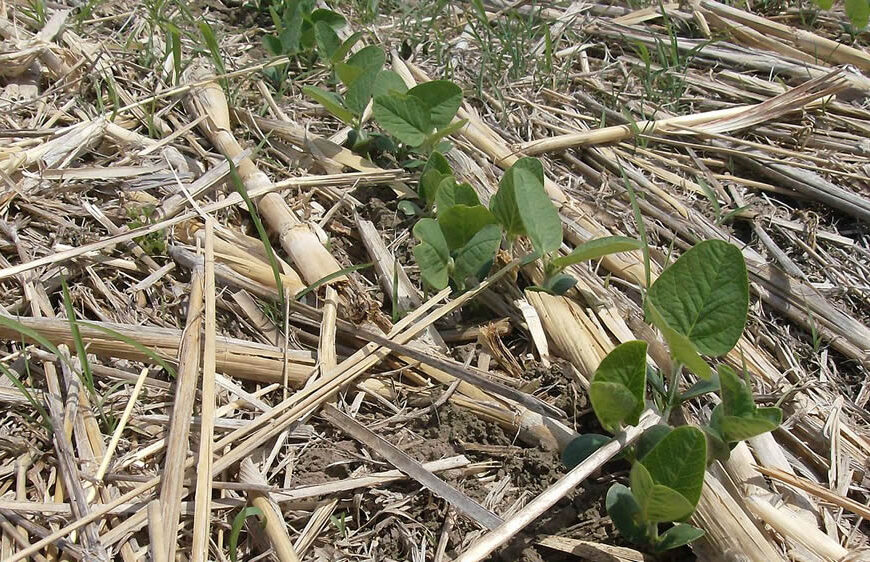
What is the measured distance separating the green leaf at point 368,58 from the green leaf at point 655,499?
4.05 ft

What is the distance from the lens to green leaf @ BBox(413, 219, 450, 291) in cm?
149

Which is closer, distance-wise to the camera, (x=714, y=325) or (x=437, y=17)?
(x=714, y=325)

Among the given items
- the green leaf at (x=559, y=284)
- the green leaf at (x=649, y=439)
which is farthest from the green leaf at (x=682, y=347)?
the green leaf at (x=559, y=284)

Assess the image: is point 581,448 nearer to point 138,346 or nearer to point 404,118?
point 138,346

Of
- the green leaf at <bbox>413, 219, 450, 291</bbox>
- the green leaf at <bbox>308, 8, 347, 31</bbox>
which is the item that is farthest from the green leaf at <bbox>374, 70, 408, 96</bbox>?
the green leaf at <bbox>413, 219, 450, 291</bbox>

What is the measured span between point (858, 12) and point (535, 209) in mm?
1458

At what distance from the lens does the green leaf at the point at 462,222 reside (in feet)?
4.94

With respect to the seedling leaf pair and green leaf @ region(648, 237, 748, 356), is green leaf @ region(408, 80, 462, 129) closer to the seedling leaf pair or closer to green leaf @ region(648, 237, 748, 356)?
the seedling leaf pair

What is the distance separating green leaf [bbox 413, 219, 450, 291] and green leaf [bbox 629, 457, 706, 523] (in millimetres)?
552

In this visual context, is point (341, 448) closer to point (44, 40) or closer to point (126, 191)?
point (126, 191)

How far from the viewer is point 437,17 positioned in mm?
2439

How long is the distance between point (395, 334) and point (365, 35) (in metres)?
1.20

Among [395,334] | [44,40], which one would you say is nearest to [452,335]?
[395,334]

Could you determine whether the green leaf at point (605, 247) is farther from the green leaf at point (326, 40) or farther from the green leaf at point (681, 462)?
the green leaf at point (326, 40)
